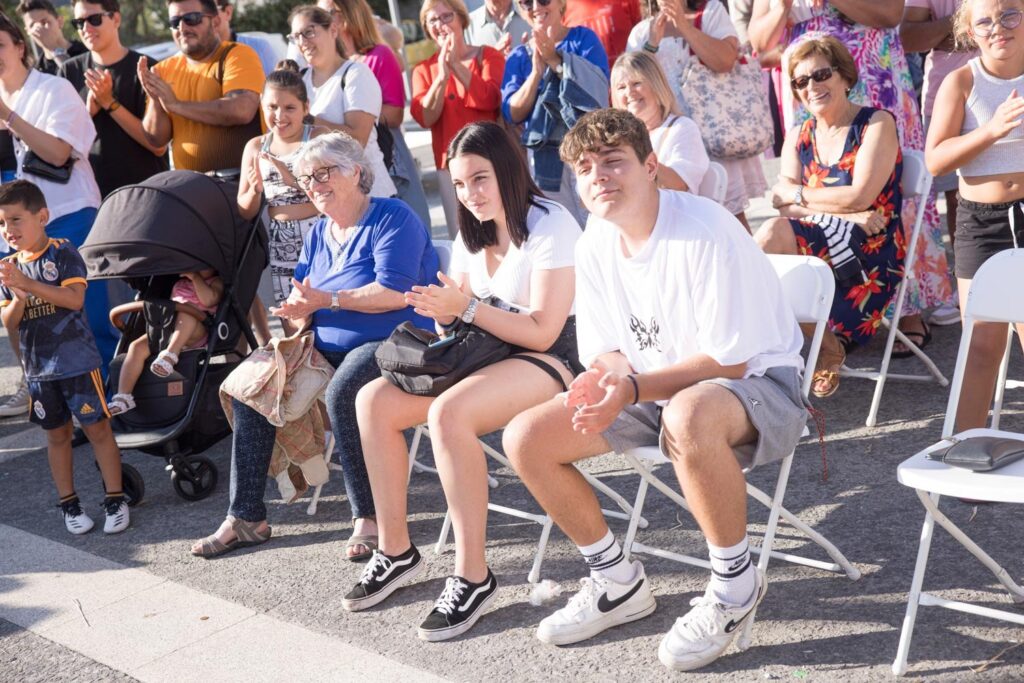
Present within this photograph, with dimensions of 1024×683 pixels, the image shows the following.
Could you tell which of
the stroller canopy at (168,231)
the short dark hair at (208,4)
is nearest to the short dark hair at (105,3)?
the short dark hair at (208,4)

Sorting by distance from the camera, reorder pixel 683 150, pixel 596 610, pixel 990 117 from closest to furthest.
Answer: pixel 596 610 < pixel 990 117 < pixel 683 150

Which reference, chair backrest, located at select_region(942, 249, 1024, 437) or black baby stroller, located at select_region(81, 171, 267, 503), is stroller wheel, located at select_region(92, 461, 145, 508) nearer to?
black baby stroller, located at select_region(81, 171, 267, 503)

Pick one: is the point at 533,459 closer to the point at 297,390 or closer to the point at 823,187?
the point at 297,390

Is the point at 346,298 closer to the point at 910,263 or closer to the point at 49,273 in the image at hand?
the point at 49,273

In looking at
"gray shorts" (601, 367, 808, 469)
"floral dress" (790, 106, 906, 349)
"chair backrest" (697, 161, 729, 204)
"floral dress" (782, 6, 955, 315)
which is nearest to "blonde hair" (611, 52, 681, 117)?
"chair backrest" (697, 161, 729, 204)

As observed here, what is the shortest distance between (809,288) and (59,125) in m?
3.96

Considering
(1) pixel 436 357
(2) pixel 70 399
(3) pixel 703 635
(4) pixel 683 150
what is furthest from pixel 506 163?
(2) pixel 70 399

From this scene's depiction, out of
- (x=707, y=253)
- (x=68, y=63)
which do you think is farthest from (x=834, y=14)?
(x=68, y=63)

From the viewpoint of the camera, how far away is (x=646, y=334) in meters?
3.46

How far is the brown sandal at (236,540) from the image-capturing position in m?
4.41

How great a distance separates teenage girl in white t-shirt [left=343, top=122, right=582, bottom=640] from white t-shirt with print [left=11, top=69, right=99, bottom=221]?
9.31 feet

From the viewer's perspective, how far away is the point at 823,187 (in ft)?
16.4

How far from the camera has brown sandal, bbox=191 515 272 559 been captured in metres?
4.41

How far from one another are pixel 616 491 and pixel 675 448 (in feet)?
4.60
